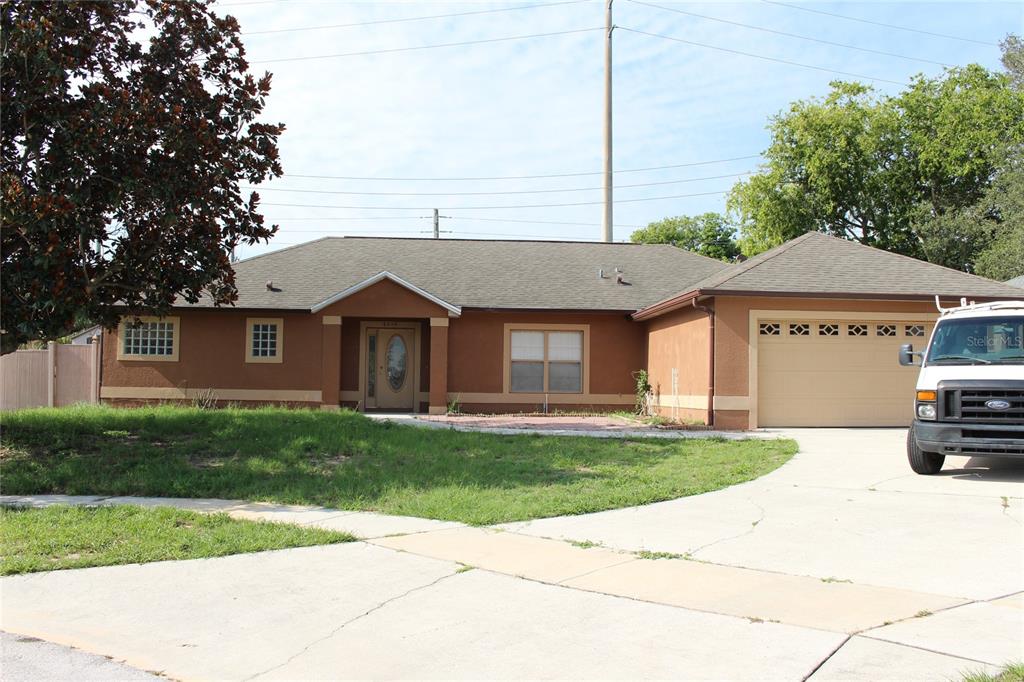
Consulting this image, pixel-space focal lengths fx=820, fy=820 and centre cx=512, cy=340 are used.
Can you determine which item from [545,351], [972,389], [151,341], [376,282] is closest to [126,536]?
[972,389]

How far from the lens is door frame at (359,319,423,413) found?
876 inches

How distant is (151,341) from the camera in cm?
2172

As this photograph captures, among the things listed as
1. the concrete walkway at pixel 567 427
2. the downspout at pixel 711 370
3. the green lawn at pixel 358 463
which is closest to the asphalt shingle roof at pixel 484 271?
the concrete walkway at pixel 567 427

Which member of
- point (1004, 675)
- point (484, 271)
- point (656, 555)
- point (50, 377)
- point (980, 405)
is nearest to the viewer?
point (1004, 675)

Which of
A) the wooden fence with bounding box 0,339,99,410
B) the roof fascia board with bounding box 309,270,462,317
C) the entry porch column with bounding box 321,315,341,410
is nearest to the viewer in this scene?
the wooden fence with bounding box 0,339,99,410

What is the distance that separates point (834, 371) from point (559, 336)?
7.48 metres

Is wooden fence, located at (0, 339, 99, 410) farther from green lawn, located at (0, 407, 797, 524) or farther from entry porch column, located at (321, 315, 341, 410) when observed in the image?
entry porch column, located at (321, 315, 341, 410)

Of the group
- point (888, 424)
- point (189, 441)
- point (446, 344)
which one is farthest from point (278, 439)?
point (888, 424)

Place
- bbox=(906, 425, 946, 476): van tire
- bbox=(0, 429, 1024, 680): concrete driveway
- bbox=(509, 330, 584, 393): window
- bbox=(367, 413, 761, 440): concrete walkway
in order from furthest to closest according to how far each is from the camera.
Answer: bbox=(509, 330, 584, 393): window < bbox=(367, 413, 761, 440): concrete walkway < bbox=(906, 425, 946, 476): van tire < bbox=(0, 429, 1024, 680): concrete driveway

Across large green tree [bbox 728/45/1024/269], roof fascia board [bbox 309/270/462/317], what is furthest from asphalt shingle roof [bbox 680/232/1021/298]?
large green tree [bbox 728/45/1024/269]

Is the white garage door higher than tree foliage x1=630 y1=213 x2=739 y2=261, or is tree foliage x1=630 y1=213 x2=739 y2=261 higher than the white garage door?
tree foliage x1=630 y1=213 x2=739 y2=261

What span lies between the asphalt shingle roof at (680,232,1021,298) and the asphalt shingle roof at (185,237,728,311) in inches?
179

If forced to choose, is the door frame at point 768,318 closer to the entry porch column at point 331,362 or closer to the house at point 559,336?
the house at point 559,336

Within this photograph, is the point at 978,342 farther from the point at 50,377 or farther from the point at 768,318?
the point at 50,377
